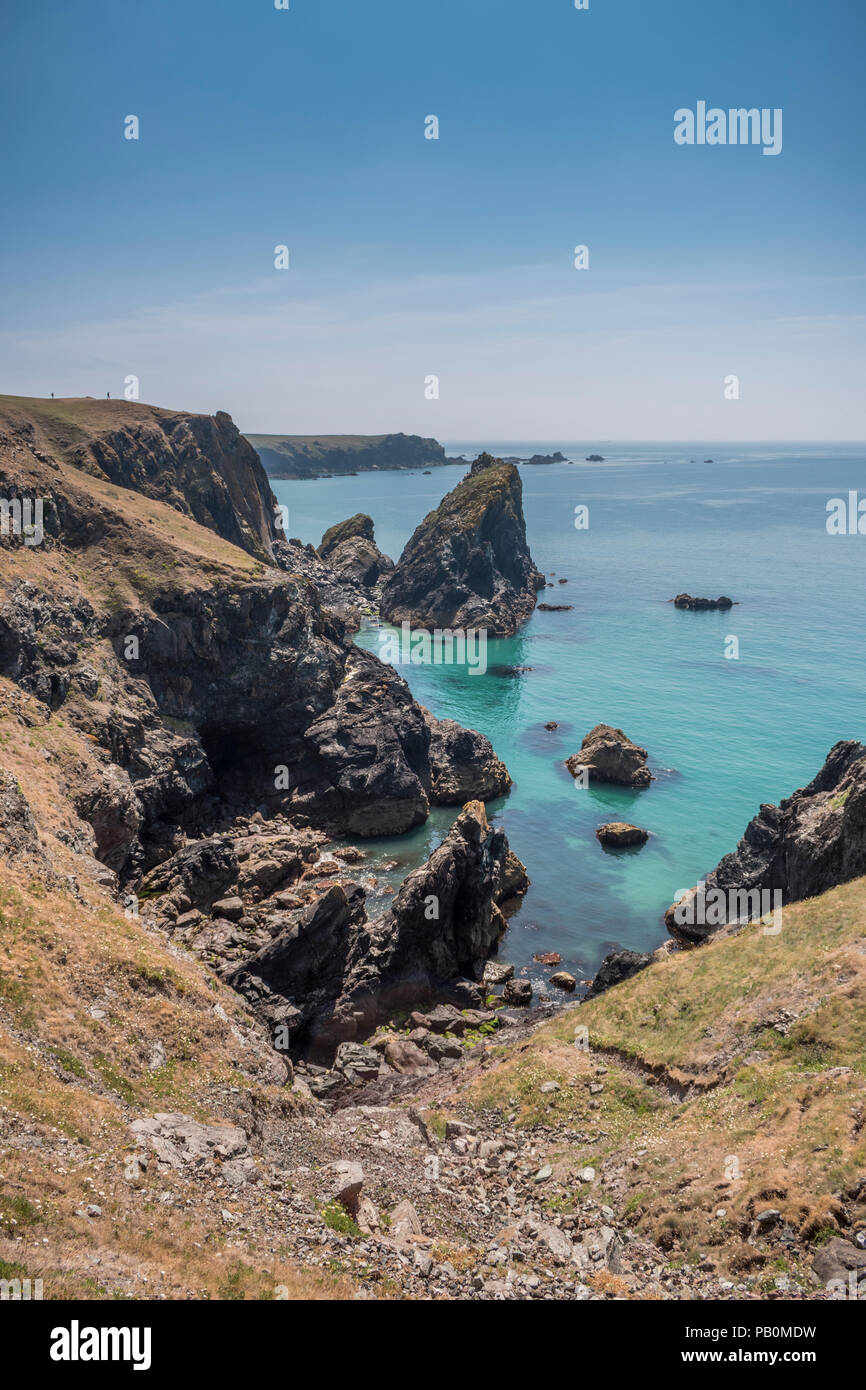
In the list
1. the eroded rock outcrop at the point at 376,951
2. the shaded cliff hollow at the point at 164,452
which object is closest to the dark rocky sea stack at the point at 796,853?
the eroded rock outcrop at the point at 376,951

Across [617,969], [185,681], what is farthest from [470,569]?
[617,969]

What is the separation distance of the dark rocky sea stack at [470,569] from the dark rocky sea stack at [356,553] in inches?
341

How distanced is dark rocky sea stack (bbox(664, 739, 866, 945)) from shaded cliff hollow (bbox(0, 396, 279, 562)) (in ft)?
248

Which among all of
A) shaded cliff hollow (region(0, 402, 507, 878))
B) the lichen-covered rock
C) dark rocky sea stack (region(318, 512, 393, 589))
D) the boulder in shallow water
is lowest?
the lichen-covered rock

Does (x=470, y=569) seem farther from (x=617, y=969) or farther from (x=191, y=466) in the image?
(x=617, y=969)

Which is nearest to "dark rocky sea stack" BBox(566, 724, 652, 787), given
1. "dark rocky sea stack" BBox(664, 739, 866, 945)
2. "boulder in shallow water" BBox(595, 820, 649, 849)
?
"boulder in shallow water" BBox(595, 820, 649, 849)

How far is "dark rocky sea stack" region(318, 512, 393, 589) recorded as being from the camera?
164 m

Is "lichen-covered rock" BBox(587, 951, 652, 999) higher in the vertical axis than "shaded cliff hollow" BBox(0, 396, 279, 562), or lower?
lower

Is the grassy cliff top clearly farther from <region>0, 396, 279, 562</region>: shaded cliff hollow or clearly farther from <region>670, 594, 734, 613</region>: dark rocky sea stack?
<region>670, 594, 734, 613</region>: dark rocky sea stack

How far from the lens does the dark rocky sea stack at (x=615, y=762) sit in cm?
7688

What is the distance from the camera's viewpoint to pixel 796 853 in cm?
4534

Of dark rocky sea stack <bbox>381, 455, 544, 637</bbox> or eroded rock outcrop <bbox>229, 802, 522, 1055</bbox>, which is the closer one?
eroded rock outcrop <bbox>229, 802, 522, 1055</bbox>

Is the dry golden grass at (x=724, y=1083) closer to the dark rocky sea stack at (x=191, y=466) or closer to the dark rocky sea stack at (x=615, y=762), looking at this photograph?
the dark rocky sea stack at (x=615, y=762)

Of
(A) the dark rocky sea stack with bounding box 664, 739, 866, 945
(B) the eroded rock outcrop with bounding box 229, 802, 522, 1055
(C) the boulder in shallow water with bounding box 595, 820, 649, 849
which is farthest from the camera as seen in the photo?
(C) the boulder in shallow water with bounding box 595, 820, 649, 849
